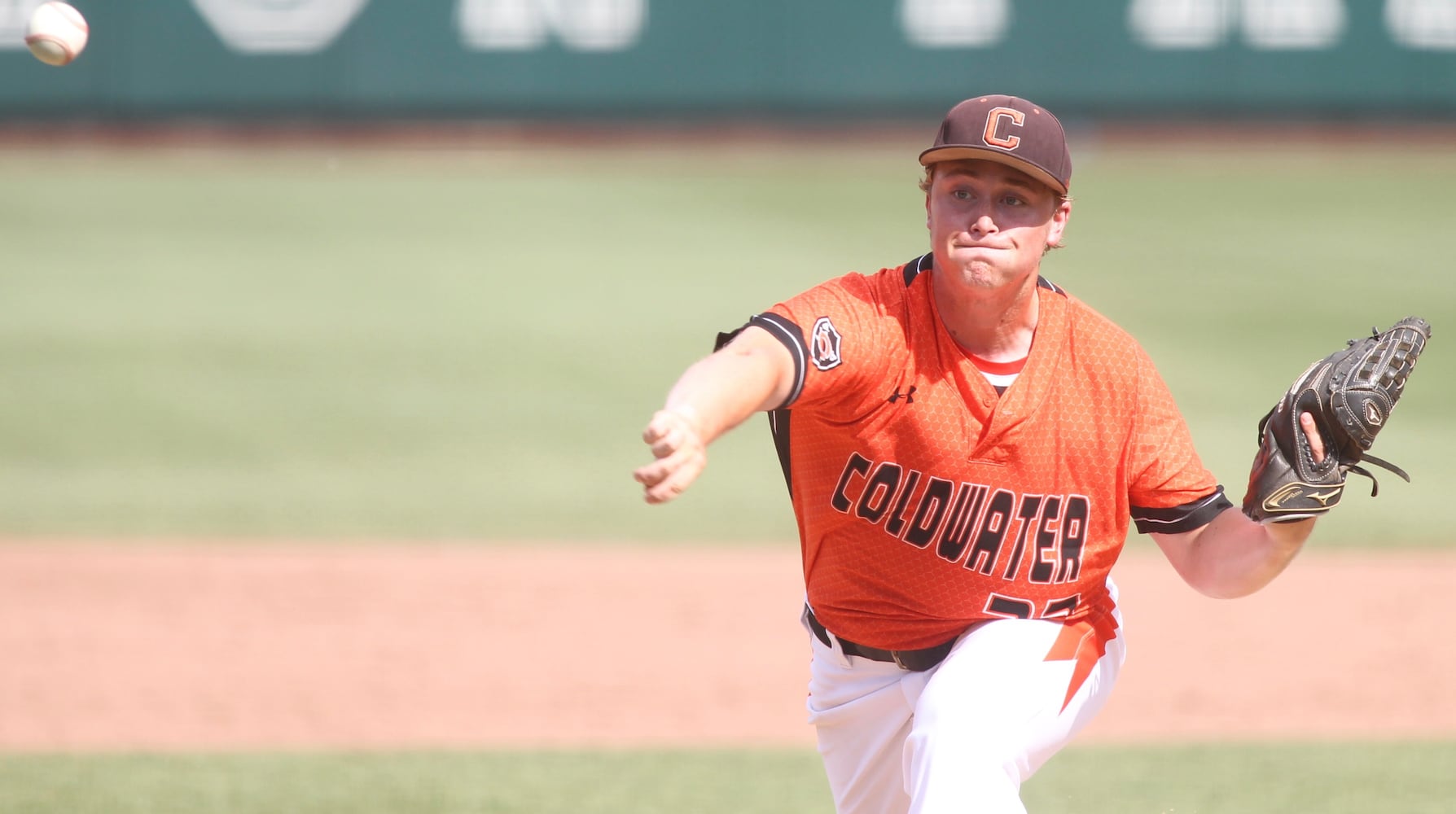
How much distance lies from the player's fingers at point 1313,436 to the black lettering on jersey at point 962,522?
2.31 ft

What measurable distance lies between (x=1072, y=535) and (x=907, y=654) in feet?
1.47

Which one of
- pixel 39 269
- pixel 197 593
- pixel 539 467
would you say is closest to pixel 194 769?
pixel 197 593

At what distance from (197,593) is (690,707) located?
2.73 m

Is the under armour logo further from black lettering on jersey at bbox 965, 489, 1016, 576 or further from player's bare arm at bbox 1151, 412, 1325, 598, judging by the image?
player's bare arm at bbox 1151, 412, 1325, 598

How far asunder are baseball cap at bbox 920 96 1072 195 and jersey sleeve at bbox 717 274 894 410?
334 mm

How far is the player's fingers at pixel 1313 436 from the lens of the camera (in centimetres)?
345

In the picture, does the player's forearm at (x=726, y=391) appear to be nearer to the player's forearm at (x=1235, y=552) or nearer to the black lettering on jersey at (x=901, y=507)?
the black lettering on jersey at (x=901, y=507)

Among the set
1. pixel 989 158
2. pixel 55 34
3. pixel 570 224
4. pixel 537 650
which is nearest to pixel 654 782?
pixel 537 650

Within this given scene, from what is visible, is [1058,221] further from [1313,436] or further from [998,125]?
[1313,436]

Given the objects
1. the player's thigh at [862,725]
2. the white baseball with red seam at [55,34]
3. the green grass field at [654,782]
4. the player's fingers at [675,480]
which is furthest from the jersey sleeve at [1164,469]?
the white baseball with red seam at [55,34]

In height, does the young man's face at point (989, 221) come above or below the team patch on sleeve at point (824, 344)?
above

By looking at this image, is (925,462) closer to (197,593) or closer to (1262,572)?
(1262,572)

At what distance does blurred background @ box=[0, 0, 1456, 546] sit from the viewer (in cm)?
1009

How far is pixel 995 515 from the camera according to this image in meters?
3.43
